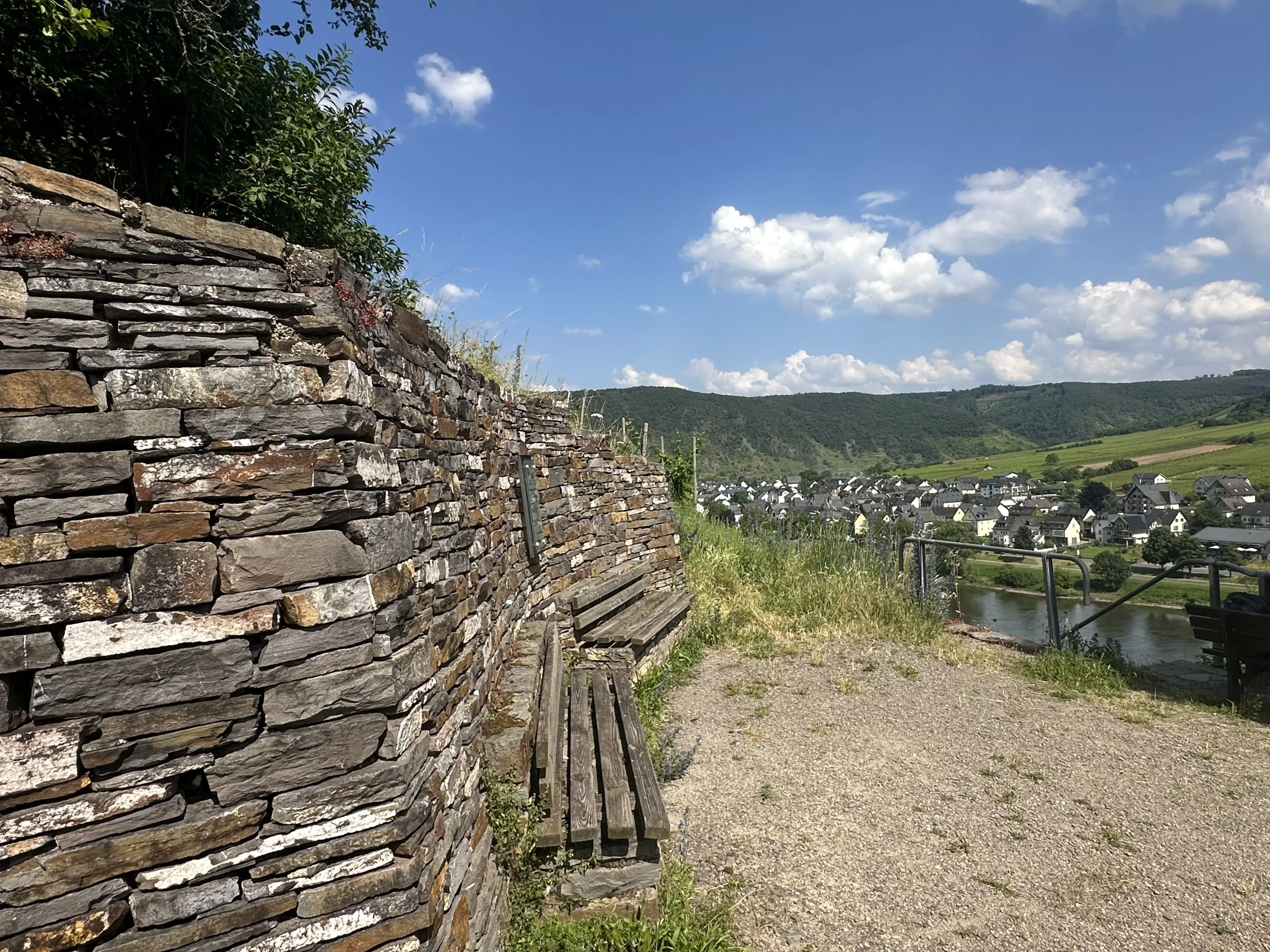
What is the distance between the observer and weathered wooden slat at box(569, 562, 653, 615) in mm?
5570

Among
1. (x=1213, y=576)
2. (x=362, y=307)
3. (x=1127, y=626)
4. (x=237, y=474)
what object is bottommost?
(x=1127, y=626)

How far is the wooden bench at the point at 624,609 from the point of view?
18.1ft

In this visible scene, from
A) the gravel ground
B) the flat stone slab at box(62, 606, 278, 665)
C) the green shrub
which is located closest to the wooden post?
the gravel ground

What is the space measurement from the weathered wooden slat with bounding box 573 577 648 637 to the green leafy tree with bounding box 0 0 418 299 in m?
3.55

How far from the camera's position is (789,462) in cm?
5928

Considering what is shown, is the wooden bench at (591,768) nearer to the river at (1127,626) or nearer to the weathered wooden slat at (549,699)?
the weathered wooden slat at (549,699)

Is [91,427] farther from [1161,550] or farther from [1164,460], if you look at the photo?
[1164,460]

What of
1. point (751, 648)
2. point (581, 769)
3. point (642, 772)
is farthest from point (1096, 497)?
point (581, 769)

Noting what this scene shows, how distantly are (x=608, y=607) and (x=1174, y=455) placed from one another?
45.8 m

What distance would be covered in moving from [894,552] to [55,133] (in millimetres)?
9527

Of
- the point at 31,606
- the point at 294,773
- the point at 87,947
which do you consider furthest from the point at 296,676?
the point at 87,947

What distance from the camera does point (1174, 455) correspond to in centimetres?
3781

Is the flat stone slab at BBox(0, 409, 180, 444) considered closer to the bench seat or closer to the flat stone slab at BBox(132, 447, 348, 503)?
the flat stone slab at BBox(132, 447, 348, 503)

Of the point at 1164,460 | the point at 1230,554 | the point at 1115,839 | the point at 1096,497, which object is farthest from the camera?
the point at 1164,460
